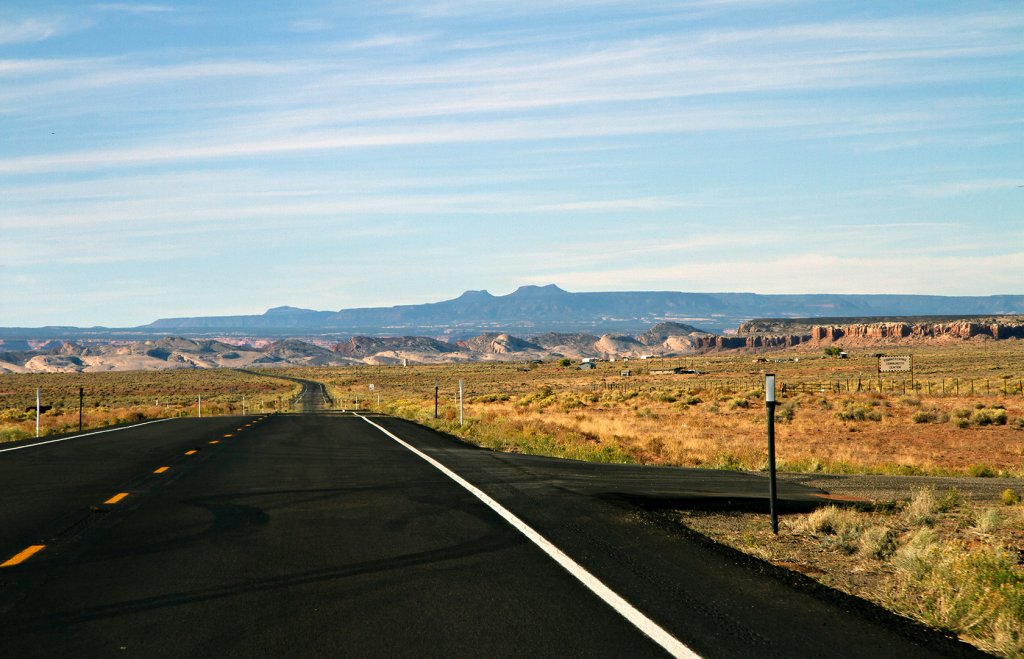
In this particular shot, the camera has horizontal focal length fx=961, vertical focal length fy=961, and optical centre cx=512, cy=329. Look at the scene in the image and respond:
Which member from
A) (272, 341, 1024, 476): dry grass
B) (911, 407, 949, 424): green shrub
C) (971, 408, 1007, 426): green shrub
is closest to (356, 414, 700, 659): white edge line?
(272, 341, 1024, 476): dry grass

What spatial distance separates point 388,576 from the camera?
746 cm

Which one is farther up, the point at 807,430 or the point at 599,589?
the point at 599,589

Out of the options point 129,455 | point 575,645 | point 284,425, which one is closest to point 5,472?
point 129,455

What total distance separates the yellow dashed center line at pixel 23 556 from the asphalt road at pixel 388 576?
121 mm

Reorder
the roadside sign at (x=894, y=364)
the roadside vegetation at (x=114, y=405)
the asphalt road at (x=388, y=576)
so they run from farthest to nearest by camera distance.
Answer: the roadside sign at (x=894, y=364)
the roadside vegetation at (x=114, y=405)
the asphalt road at (x=388, y=576)

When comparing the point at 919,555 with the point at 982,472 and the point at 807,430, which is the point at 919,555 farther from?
the point at 807,430

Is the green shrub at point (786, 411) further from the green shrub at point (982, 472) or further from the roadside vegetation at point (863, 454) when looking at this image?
the green shrub at point (982, 472)

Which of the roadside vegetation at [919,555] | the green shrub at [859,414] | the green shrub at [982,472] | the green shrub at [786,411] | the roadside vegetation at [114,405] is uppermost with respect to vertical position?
the roadside vegetation at [919,555]

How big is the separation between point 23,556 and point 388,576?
3337 mm

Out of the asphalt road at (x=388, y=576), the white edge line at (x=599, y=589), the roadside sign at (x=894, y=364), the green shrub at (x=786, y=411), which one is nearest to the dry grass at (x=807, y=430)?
the green shrub at (x=786, y=411)

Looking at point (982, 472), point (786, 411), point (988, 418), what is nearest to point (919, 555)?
point (982, 472)

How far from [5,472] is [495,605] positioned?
11.7 metres

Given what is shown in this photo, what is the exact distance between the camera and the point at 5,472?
49.9 ft

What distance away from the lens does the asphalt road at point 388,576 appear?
575cm
